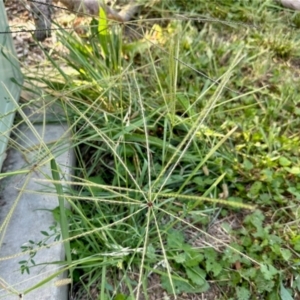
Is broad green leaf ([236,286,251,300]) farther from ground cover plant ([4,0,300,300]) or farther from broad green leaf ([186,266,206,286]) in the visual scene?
broad green leaf ([186,266,206,286])

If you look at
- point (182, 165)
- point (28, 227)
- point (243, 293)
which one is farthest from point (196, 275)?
point (28, 227)

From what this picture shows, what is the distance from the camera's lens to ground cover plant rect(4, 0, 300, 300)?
143cm

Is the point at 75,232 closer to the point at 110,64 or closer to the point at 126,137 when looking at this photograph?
the point at 126,137

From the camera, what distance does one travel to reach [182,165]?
174 cm

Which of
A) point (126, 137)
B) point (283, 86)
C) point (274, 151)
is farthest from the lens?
point (283, 86)

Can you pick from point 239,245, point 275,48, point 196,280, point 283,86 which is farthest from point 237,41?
point 196,280

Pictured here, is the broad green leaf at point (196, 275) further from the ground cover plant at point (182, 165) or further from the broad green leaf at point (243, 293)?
the broad green leaf at point (243, 293)

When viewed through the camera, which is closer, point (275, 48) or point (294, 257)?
point (294, 257)

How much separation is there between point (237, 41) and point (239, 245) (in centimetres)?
109

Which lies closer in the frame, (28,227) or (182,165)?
(28,227)

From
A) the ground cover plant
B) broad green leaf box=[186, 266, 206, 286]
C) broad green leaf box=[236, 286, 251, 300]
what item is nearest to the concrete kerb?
the ground cover plant

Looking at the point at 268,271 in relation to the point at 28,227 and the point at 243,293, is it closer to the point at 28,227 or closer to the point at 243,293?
the point at 243,293

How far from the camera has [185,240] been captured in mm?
1569

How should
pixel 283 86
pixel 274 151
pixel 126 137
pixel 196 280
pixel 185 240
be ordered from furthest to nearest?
pixel 283 86 → pixel 274 151 → pixel 126 137 → pixel 185 240 → pixel 196 280
